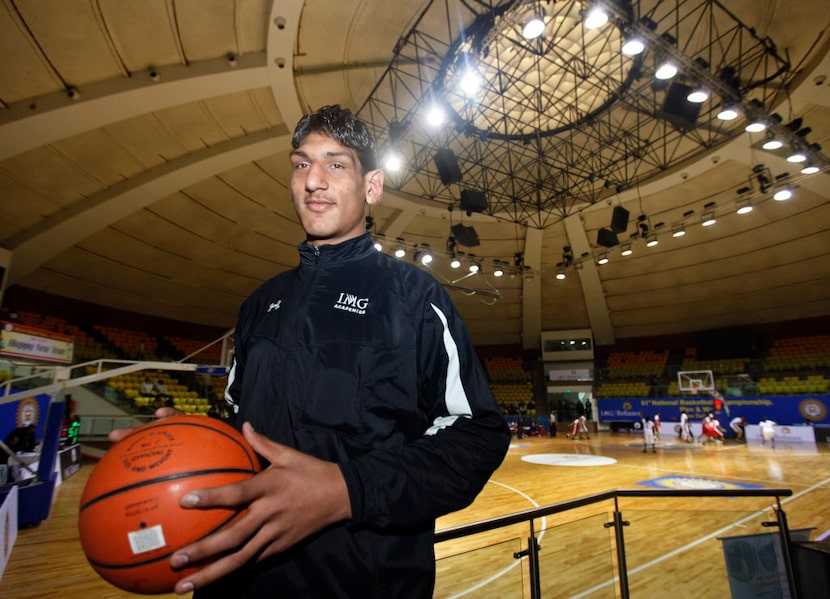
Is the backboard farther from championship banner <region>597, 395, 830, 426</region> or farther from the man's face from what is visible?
the man's face

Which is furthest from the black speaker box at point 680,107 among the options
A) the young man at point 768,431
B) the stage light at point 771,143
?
the young man at point 768,431

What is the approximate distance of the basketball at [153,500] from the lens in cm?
81

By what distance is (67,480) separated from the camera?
9266 mm

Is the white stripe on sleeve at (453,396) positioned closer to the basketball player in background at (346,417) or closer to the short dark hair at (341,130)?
the basketball player in background at (346,417)

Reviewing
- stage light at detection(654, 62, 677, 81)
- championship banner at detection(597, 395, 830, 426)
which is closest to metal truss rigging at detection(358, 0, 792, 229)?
stage light at detection(654, 62, 677, 81)

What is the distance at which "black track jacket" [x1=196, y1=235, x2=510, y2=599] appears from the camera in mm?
964

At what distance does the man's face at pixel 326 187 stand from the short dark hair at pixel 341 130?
0.02 m

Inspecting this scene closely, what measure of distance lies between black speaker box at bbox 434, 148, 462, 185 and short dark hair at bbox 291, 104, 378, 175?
10.5 metres

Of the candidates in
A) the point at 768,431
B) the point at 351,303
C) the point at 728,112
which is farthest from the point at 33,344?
the point at 768,431

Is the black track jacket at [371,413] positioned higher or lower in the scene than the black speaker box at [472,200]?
lower

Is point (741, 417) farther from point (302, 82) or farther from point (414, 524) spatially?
point (414, 524)

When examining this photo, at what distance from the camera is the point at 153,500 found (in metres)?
0.84

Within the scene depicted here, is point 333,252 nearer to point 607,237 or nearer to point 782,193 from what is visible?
point 607,237

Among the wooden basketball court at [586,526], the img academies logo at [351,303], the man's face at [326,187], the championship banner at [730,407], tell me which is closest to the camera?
the img academies logo at [351,303]
